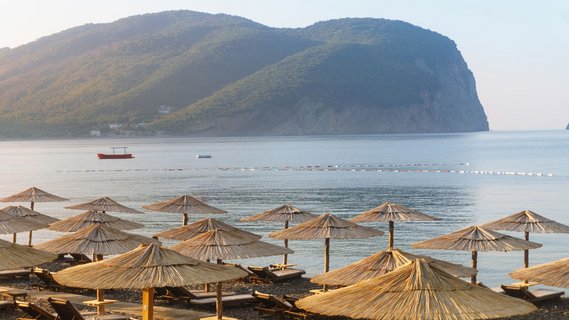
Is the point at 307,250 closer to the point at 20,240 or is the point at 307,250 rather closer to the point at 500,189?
the point at 20,240

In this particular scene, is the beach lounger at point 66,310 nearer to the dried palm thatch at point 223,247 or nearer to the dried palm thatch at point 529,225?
the dried palm thatch at point 223,247

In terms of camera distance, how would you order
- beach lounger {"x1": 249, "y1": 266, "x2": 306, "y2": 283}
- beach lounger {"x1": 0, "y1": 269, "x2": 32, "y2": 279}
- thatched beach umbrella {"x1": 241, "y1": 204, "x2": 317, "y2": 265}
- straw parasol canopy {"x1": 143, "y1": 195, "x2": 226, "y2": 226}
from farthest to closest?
1. straw parasol canopy {"x1": 143, "y1": 195, "x2": 226, "y2": 226}
2. thatched beach umbrella {"x1": 241, "y1": 204, "x2": 317, "y2": 265}
3. beach lounger {"x1": 249, "y1": 266, "x2": 306, "y2": 283}
4. beach lounger {"x1": 0, "y1": 269, "x2": 32, "y2": 279}

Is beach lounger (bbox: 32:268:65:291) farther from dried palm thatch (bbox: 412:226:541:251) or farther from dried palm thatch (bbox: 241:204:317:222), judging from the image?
dried palm thatch (bbox: 412:226:541:251)

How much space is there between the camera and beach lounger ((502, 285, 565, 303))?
21.0m

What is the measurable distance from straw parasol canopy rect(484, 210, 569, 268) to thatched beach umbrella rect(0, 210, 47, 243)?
13384mm

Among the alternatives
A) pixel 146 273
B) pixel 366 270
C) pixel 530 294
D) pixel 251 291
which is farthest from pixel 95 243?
pixel 530 294

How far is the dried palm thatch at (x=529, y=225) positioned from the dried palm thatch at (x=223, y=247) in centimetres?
750

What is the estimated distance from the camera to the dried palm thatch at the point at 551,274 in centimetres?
1555

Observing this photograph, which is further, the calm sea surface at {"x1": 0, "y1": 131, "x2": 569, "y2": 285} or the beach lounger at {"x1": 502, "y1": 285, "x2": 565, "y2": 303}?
the calm sea surface at {"x1": 0, "y1": 131, "x2": 569, "y2": 285}

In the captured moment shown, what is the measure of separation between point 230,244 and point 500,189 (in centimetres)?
5881

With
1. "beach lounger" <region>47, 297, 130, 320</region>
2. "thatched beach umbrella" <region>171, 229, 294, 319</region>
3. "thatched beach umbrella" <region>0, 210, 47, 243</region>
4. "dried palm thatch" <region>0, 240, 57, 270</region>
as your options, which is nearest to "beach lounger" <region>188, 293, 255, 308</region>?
"thatched beach umbrella" <region>171, 229, 294, 319</region>

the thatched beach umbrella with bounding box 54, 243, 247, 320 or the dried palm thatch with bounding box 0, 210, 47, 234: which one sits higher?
the thatched beach umbrella with bounding box 54, 243, 247, 320

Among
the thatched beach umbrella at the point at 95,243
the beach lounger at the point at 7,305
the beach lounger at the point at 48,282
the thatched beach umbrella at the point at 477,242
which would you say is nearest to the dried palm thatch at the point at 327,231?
the thatched beach umbrella at the point at 477,242

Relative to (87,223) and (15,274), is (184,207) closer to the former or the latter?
(87,223)
